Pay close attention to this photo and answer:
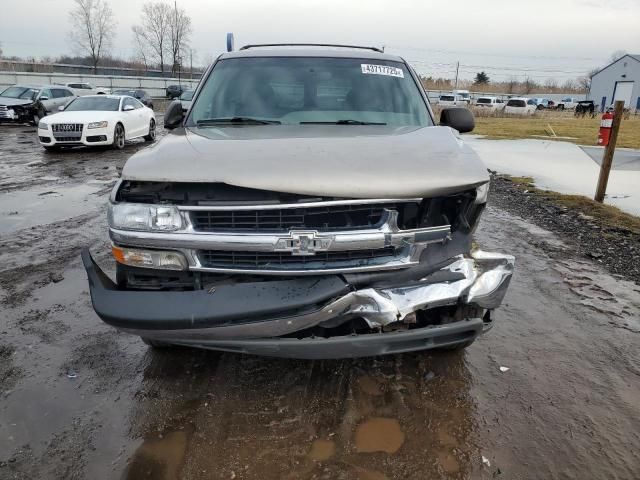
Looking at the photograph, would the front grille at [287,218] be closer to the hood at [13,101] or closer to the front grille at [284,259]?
the front grille at [284,259]

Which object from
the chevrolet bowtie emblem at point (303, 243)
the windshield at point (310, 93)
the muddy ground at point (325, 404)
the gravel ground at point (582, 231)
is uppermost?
the windshield at point (310, 93)

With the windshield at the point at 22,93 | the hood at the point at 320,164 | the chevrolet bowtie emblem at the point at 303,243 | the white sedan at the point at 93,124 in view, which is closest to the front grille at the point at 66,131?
the white sedan at the point at 93,124

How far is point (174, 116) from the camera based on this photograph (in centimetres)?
394

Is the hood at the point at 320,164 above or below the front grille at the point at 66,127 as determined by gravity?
above

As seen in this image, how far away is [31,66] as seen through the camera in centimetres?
4641

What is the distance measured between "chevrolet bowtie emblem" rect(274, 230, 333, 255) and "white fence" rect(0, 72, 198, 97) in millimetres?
37985

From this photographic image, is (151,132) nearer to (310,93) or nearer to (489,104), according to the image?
(310,93)

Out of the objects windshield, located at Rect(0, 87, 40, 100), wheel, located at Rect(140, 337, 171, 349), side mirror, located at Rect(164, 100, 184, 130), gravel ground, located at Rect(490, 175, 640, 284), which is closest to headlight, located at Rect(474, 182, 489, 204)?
wheel, located at Rect(140, 337, 171, 349)

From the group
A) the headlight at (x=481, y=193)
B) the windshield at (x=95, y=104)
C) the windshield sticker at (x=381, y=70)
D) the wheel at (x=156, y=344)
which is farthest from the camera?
the windshield at (x=95, y=104)

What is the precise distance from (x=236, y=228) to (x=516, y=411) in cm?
184

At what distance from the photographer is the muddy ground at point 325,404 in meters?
2.32

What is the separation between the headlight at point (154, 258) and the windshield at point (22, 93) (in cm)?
2236

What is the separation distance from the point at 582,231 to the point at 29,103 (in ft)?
71.9

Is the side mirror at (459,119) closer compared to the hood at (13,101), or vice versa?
the side mirror at (459,119)
